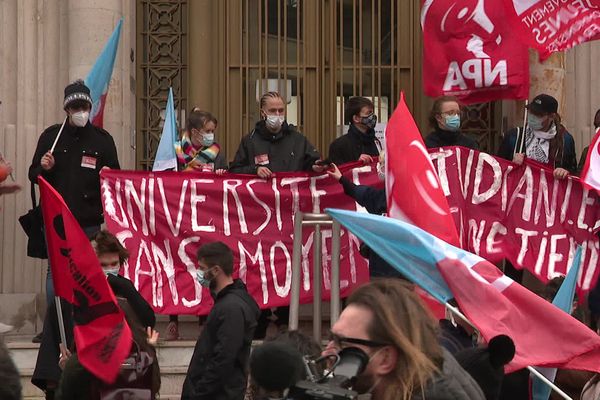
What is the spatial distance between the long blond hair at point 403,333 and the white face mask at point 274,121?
713 cm

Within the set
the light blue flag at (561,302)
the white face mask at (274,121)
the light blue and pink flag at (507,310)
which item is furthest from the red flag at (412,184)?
the white face mask at (274,121)

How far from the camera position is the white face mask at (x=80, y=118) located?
11.9 metres

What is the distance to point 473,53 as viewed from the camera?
12773 mm

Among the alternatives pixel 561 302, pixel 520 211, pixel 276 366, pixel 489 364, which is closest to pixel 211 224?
pixel 520 211

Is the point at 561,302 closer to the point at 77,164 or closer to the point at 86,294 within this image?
the point at 86,294

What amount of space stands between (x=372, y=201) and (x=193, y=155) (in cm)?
218

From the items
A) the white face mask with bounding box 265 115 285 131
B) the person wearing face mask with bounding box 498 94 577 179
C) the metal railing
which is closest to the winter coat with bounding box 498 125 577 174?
the person wearing face mask with bounding box 498 94 577 179

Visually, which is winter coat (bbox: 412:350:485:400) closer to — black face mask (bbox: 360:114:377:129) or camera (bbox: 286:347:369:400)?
camera (bbox: 286:347:369:400)

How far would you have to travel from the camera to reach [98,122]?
501 inches

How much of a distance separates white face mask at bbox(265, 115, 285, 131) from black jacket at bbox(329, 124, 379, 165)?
0.54m

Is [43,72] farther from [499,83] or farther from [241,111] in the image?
[499,83]

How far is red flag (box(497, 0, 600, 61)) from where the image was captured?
1188 centimetres

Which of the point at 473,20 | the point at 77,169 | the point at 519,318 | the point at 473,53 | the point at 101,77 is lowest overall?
the point at 519,318

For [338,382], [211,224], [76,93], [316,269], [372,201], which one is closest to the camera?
[338,382]
